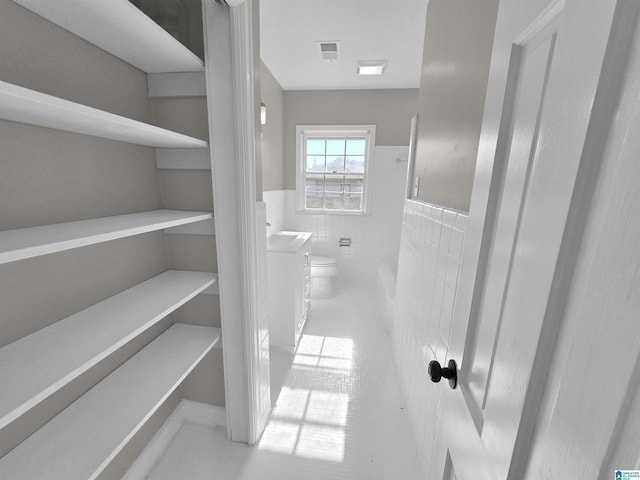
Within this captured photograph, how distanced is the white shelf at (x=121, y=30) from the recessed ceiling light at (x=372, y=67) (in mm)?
1966

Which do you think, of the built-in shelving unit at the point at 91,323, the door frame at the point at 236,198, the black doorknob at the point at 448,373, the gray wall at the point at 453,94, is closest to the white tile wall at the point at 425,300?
the gray wall at the point at 453,94

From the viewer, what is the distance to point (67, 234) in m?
0.70

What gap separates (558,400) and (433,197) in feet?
4.10

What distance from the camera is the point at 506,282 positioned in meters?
0.49

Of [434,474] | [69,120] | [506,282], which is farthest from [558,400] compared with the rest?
[69,120]

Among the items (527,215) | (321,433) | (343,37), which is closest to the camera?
(527,215)

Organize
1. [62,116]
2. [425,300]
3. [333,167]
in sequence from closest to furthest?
[62,116], [425,300], [333,167]

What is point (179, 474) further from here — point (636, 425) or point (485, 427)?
point (636, 425)

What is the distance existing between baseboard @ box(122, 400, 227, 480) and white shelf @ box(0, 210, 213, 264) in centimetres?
116

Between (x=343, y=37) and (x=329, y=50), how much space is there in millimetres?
215

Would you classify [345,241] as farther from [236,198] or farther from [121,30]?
[121,30]

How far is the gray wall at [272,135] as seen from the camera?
2.76m

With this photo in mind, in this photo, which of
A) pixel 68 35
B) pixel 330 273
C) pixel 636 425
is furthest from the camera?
pixel 330 273

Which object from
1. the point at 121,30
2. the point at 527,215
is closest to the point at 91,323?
the point at 121,30
